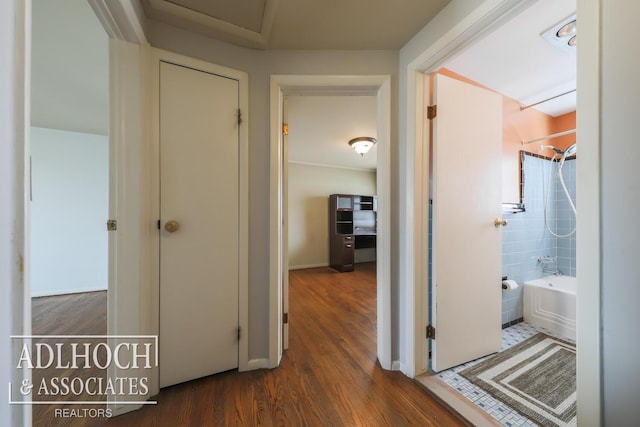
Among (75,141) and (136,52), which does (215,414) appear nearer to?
(136,52)

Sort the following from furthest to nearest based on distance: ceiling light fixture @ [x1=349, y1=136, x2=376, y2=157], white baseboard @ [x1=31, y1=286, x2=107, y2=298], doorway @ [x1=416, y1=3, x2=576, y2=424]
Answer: ceiling light fixture @ [x1=349, y1=136, x2=376, y2=157], white baseboard @ [x1=31, y1=286, x2=107, y2=298], doorway @ [x1=416, y1=3, x2=576, y2=424]

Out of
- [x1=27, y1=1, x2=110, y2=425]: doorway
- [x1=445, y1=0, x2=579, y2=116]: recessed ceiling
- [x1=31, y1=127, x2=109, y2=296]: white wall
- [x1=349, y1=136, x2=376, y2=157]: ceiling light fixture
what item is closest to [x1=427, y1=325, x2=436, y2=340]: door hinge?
[x1=445, y1=0, x2=579, y2=116]: recessed ceiling

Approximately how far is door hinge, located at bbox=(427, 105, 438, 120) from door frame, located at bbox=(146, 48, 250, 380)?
47.2 inches

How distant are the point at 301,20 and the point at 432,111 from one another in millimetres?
970

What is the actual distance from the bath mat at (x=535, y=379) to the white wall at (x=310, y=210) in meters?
3.55

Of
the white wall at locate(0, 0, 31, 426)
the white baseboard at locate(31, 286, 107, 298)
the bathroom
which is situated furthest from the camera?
the white baseboard at locate(31, 286, 107, 298)

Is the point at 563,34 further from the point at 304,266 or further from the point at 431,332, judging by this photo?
the point at 304,266

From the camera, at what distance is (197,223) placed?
4.58 feet

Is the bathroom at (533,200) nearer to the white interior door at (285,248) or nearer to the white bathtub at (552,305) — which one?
the white bathtub at (552,305)

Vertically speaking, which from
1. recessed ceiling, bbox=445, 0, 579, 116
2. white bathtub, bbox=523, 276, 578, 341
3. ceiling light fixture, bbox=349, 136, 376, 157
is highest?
recessed ceiling, bbox=445, 0, 579, 116

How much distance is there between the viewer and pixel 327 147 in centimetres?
388

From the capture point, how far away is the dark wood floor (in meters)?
1.15

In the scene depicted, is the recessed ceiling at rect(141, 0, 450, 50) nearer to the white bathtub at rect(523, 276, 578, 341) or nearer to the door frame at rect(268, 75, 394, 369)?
the door frame at rect(268, 75, 394, 369)

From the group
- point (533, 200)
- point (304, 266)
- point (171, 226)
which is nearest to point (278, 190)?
point (171, 226)
